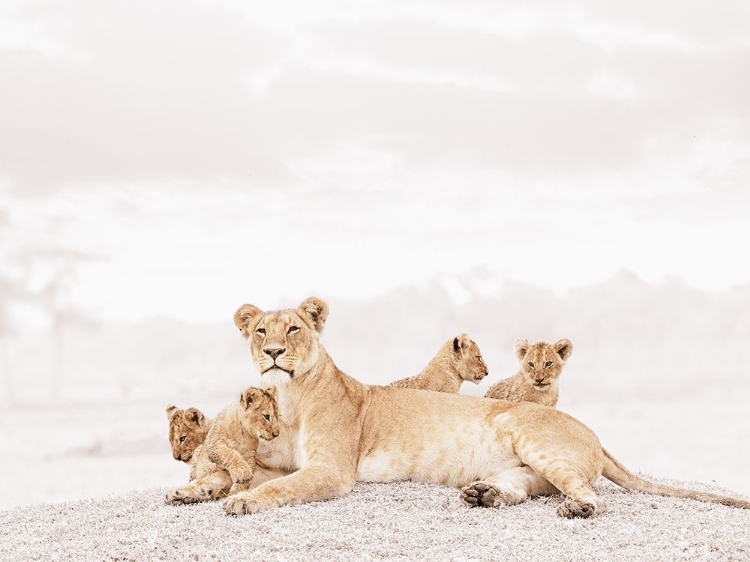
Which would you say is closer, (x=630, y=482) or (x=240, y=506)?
(x=240, y=506)

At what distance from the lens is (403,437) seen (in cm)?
802

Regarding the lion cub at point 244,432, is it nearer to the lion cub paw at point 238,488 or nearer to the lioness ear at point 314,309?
the lion cub paw at point 238,488

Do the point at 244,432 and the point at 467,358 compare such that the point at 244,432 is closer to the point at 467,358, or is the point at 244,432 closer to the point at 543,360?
the point at 467,358

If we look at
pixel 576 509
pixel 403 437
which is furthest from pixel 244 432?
pixel 576 509

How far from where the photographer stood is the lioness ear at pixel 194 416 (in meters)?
8.23

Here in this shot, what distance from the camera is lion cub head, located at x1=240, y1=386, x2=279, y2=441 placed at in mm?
7590

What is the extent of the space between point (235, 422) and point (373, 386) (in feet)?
4.47

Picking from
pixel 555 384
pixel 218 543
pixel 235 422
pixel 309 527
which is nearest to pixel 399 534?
pixel 309 527

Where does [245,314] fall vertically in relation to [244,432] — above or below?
above

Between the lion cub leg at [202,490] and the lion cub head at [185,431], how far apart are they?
0.64m

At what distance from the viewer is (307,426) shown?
25.6 ft

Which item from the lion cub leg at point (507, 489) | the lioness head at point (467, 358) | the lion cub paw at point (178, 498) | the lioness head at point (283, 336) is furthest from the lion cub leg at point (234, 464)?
the lioness head at point (467, 358)

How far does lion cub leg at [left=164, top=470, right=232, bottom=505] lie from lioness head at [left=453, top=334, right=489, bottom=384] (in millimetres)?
2694

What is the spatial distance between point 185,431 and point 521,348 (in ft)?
10.0
